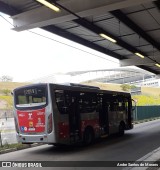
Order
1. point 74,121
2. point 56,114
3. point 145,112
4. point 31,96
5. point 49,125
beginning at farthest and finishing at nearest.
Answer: point 145,112 < point 74,121 < point 31,96 < point 56,114 < point 49,125

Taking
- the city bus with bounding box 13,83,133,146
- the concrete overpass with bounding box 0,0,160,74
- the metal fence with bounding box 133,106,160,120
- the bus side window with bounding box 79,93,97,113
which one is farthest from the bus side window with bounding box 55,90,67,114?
the metal fence with bounding box 133,106,160,120

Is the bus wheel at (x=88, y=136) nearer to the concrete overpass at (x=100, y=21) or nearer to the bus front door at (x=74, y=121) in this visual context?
the bus front door at (x=74, y=121)

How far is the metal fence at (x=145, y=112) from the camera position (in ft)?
134

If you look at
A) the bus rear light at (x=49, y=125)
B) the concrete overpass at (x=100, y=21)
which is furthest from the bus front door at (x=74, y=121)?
the concrete overpass at (x=100, y=21)

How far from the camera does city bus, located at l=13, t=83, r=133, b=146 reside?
14.0m

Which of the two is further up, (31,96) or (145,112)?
(31,96)

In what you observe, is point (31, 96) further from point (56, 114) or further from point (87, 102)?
point (87, 102)

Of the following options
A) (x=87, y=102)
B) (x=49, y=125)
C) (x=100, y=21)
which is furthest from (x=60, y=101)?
(x=100, y=21)

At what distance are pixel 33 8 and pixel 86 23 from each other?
4486 mm

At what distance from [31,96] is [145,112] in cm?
3143

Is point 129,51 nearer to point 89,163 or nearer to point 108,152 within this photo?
point 108,152

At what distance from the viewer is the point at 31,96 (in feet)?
48.0

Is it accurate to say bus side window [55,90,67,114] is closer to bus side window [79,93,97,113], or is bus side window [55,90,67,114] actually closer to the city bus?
the city bus

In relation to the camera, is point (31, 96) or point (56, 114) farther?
point (31, 96)
